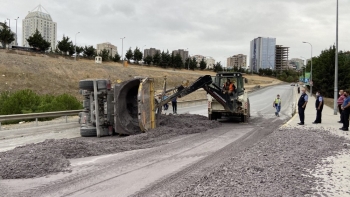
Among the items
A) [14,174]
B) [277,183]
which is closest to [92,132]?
[14,174]

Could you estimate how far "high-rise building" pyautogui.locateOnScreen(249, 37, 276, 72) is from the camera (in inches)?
6540

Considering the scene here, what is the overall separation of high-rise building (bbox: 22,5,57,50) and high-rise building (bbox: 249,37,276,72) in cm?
10017

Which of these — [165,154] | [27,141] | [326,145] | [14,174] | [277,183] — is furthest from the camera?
[27,141]

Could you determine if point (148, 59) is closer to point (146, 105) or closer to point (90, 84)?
point (90, 84)

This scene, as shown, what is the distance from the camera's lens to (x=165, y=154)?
328 inches

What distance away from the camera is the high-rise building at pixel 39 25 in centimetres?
11212

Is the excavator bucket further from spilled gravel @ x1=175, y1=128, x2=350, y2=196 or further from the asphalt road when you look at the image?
spilled gravel @ x1=175, y1=128, x2=350, y2=196

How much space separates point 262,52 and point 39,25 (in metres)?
113

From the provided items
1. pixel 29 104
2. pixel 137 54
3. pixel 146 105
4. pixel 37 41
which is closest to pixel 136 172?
pixel 146 105

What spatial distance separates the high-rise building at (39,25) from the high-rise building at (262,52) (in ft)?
329

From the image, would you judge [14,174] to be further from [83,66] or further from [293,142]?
[83,66]

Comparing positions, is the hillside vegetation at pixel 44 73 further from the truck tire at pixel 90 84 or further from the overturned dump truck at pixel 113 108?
the truck tire at pixel 90 84

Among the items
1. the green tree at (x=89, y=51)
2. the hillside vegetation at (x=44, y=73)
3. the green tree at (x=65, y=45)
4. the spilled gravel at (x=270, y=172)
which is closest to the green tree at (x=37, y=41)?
the green tree at (x=65, y=45)

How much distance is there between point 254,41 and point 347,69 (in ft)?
409
